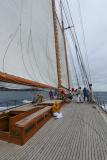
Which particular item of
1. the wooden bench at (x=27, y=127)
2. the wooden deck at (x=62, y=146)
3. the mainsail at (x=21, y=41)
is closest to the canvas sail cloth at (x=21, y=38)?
the mainsail at (x=21, y=41)

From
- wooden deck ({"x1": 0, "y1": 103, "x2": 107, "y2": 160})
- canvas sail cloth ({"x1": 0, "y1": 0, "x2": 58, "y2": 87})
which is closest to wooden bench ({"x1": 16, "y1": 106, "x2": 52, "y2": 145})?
wooden deck ({"x1": 0, "y1": 103, "x2": 107, "y2": 160})

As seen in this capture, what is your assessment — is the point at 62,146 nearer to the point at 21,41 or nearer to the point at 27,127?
the point at 27,127

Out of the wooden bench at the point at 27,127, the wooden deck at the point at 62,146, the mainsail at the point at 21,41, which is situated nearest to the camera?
the wooden deck at the point at 62,146

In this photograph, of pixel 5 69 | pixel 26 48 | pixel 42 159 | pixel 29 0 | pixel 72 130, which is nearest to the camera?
pixel 42 159

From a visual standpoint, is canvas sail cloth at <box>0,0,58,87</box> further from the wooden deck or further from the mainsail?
the wooden deck

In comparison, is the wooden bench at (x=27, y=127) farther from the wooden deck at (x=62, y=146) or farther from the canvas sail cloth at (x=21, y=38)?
the canvas sail cloth at (x=21, y=38)

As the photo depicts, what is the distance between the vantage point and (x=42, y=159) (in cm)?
274

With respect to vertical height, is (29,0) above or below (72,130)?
above

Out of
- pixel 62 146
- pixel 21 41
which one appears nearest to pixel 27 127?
pixel 62 146

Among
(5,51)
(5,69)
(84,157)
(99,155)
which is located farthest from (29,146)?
(5,51)

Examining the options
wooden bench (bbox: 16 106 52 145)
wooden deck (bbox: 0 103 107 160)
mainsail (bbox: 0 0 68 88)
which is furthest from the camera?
mainsail (bbox: 0 0 68 88)

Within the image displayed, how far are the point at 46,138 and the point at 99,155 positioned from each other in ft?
4.55

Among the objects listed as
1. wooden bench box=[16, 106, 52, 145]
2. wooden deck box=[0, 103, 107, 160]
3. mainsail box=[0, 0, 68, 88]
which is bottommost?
wooden deck box=[0, 103, 107, 160]

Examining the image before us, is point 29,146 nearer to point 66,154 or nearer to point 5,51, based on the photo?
point 66,154
